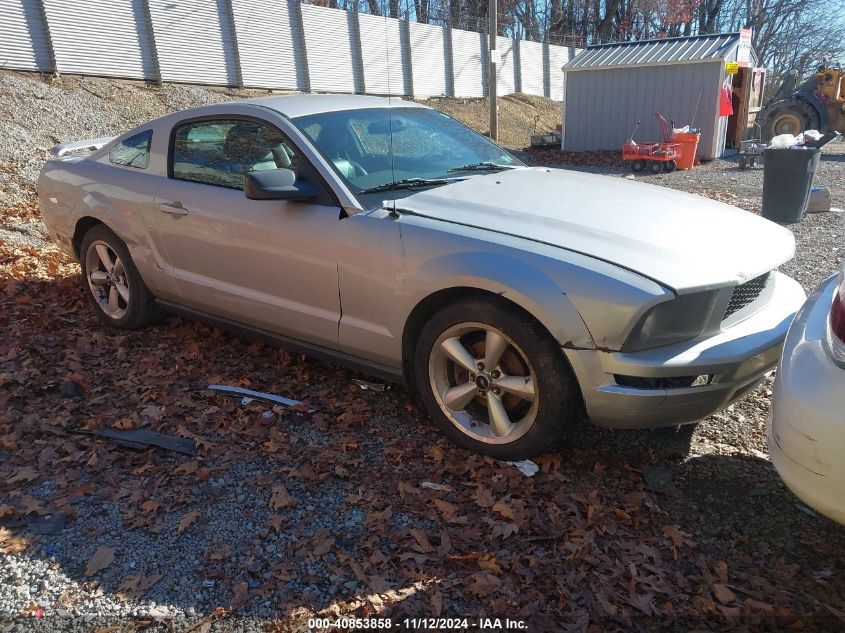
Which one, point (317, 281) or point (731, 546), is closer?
point (731, 546)

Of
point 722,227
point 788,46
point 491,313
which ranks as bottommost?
point 788,46

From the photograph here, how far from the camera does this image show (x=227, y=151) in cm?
421

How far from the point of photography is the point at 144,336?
499 cm

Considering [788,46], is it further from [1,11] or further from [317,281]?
[317,281]

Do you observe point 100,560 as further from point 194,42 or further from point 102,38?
point 194,42

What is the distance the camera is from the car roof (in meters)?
4.05

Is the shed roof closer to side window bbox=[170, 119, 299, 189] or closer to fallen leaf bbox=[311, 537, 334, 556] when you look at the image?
side window bbox=[170, 119, 299, 189]

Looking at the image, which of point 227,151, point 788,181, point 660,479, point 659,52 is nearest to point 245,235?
point 227,151

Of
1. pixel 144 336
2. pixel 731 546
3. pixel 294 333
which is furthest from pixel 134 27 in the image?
pixel 731 546

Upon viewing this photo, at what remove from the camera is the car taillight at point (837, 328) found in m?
2.11

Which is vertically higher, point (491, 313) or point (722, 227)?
point (722, 227)

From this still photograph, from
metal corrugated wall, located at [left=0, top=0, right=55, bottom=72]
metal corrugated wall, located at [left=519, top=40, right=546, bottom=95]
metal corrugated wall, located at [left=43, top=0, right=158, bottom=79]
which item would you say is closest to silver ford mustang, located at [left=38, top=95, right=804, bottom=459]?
metal corrugated wall, located at [left=0, top=0, right=55, bottom=72]

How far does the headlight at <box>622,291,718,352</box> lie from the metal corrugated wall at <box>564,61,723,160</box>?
15951 mm

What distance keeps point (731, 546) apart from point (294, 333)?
245cm
